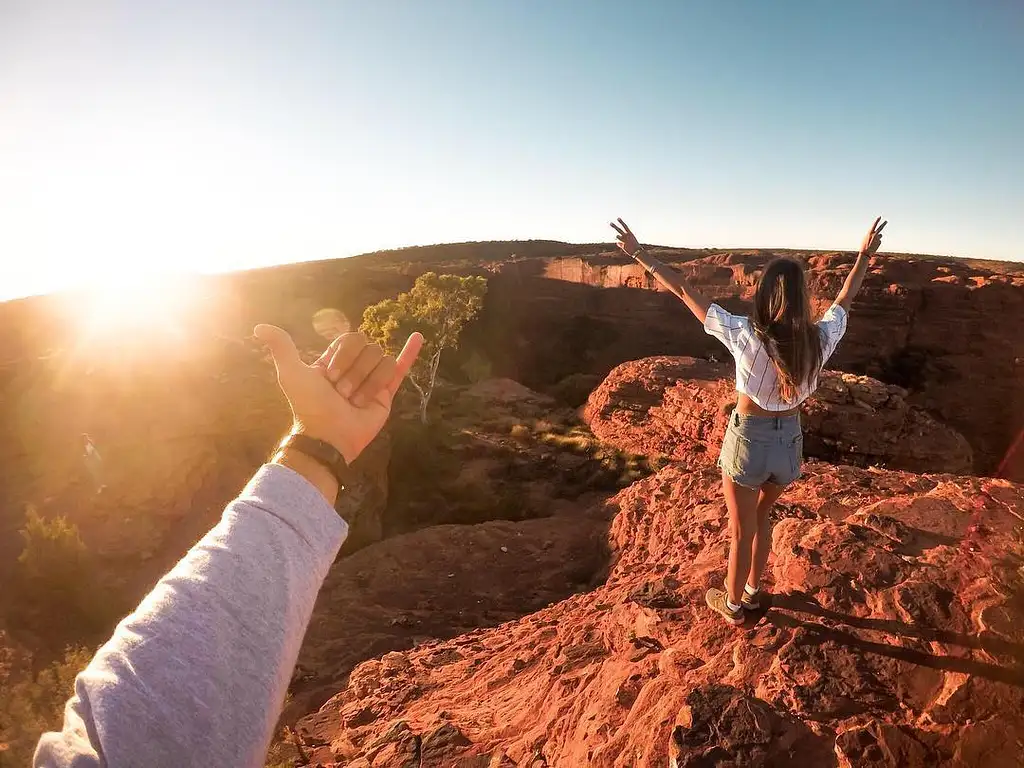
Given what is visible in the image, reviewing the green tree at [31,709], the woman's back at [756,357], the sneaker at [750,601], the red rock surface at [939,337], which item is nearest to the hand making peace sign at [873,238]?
the woman's back at [756,357]

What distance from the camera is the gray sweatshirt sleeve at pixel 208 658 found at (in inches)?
33.1

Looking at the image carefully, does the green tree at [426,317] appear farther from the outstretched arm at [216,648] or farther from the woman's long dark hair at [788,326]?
the outstretched arm at [216,648]

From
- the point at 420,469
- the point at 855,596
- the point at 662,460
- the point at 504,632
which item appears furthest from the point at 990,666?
the point at 420,469

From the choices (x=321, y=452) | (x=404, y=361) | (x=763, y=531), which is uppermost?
(x=404, y=361)

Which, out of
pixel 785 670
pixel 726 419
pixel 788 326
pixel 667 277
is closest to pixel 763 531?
pixel 785 670

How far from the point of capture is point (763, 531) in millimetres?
3369

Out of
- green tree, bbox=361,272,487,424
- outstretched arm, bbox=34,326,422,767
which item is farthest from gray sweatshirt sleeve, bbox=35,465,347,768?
green tree, bbox=361,272,487,424

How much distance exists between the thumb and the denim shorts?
2.47 metres

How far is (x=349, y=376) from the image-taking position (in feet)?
5.07

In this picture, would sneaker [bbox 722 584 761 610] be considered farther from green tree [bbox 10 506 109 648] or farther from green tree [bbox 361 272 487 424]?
green tree [bbox 361 272 487 424]

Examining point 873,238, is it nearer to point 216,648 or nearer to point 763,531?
point 763,531

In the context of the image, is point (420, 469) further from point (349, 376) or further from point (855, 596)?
point (349, 376)

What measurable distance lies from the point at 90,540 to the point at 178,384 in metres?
4.47

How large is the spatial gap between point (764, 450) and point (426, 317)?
17.2m
